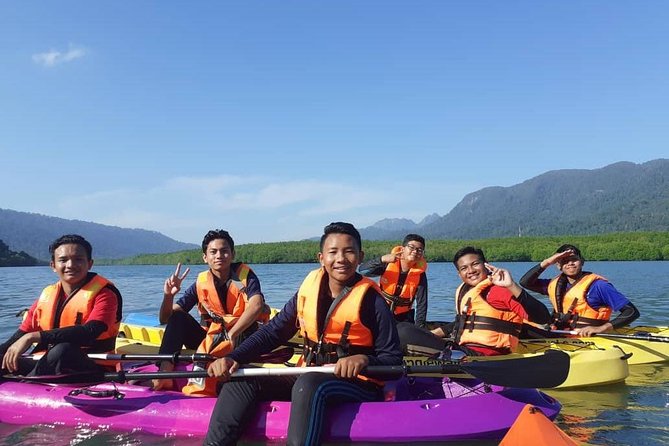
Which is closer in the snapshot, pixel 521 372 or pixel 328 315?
pixel 328 315

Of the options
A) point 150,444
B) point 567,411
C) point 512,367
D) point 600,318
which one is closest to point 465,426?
point 512,367

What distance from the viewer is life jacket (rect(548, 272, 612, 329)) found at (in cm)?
720

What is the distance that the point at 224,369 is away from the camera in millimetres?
3674

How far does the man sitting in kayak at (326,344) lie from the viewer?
353 cm

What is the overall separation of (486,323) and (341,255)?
8.35ft

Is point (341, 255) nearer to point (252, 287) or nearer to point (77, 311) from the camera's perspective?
point (252, 287)

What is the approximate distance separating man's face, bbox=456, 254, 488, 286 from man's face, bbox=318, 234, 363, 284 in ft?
8.21

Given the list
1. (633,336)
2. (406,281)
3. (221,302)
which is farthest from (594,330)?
(221,302)

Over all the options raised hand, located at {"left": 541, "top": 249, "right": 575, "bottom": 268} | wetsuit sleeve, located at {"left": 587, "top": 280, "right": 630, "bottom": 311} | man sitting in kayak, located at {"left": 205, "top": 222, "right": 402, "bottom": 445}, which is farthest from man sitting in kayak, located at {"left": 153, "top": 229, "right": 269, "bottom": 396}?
wetsuit sleeve, located at {"left": 587, "top": 280, "right": 630, "bottom": 311}

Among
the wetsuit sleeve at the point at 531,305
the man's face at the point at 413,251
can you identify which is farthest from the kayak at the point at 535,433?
the man's face at the point at 413,251

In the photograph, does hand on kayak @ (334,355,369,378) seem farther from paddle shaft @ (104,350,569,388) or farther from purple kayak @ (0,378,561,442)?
purple kayak @ (0,378,561,442)

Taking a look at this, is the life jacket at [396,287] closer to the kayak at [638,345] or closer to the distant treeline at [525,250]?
the kayak at [638,345]

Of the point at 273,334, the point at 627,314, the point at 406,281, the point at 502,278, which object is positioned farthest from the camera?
the point at 406,281

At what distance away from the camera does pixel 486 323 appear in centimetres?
561
